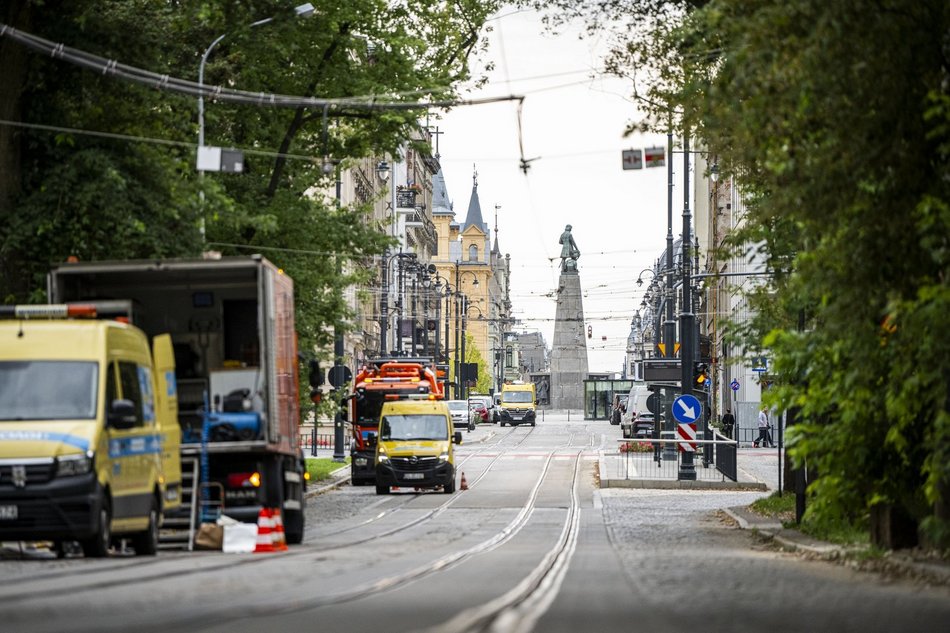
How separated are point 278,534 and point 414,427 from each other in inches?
814

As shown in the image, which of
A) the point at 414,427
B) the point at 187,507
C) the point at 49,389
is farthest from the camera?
the point at 414,427

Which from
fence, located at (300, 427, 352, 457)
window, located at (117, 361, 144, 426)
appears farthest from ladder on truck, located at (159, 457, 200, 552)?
fence, located at (300, 427, 352, 457)

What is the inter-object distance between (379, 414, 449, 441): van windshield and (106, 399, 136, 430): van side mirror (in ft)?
77.1

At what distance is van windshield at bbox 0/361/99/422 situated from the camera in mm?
18203

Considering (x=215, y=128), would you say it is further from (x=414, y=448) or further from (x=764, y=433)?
(x=764, y=433)

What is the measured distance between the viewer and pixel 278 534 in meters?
21.6

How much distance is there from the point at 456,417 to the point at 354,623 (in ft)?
267

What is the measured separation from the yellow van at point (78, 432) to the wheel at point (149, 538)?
11 mm

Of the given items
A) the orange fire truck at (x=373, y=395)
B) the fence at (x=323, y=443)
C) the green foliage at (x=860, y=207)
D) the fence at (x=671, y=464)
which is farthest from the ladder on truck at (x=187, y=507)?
the fence at (x=323, y=443)

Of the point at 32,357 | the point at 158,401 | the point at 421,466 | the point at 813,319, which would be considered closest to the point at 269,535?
the point at 158,401

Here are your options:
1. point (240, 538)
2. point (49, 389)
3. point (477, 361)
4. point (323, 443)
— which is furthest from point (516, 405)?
point (49, 389)

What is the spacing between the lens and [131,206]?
26.1 metres

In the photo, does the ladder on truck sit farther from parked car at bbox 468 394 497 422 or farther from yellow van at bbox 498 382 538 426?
parked car at bbox 468 394 497 422

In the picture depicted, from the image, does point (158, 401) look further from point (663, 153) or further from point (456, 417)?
point (456, 417)
